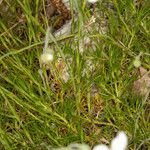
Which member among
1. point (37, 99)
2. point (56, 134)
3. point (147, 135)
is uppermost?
point (37, 99)

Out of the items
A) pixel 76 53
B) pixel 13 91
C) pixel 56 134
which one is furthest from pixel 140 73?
pixel 13 91

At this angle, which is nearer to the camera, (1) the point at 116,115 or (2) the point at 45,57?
(2) the point at 45,57

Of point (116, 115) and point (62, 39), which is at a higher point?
point (62, 39)

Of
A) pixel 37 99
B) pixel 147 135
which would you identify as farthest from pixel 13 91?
pixel 147 135

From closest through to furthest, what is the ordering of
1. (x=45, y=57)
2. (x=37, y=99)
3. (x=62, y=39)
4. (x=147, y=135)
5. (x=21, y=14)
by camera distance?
(x=45, y=57), (x=147, y=135), (x=37, y=99), (x=62, y=39), (x=21, y=14)

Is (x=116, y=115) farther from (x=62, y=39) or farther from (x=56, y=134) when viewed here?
(x=62, y=39)

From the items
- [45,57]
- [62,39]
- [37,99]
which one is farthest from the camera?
[62,39]

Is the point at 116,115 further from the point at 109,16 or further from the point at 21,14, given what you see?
the point at 21,14
